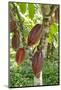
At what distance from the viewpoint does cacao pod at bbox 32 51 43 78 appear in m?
2.23

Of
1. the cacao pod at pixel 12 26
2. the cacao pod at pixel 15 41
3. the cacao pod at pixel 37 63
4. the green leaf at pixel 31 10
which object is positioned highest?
the green leaf at pixel 31 10

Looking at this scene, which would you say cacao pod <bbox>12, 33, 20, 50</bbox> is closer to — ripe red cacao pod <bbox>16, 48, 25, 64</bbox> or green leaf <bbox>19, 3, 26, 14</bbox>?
ripe red cacao pod <bbox>16, 48, 25, 64</bbox>

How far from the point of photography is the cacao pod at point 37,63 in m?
2.23

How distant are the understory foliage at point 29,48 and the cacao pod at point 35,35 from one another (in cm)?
3

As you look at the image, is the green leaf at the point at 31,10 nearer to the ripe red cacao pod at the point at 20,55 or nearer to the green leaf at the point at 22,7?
the green leaf at the point at 22,7

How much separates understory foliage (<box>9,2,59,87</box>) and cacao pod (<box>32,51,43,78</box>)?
0.09 feet

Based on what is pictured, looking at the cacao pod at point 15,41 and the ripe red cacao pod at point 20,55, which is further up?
the cacao pod at point 15,41

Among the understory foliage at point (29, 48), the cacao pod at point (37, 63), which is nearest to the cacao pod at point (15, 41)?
the understory foliage at point (29, 48)

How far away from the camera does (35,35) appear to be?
2.24m

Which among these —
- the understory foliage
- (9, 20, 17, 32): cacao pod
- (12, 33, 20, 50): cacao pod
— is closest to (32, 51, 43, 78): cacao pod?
the understory foliage

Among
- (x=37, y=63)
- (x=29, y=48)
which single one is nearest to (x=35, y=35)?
(x=29, y=48)

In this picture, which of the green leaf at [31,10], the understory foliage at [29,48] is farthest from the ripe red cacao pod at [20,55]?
the green leaf at [31,10]

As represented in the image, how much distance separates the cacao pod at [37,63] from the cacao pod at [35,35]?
105mm

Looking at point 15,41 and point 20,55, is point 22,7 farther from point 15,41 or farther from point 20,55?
point 20,55
